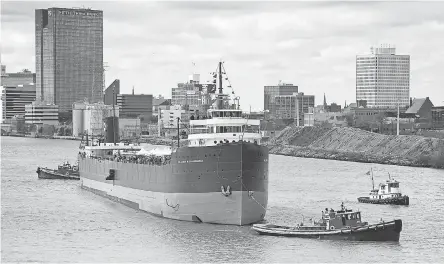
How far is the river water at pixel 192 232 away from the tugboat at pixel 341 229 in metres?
0.46

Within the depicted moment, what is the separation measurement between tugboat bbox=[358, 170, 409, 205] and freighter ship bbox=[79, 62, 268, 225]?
476 inches

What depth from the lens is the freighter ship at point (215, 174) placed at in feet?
168

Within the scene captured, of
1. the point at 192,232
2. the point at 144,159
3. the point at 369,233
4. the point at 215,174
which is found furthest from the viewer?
the point at 144,159

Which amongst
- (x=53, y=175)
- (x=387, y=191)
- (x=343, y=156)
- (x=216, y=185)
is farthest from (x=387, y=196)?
(x=343, y=156)

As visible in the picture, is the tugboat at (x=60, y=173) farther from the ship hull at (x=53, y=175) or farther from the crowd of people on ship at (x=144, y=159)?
the crowd of people on ship at (x=144, y=159)

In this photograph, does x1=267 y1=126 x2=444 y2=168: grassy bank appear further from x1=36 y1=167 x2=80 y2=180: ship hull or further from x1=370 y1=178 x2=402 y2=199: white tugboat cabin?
x1=370 y1=178 x2=402 y2=199: white tugboat cabin

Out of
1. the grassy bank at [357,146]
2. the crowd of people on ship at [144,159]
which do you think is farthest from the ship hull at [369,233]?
the grassy bank at [357,146]

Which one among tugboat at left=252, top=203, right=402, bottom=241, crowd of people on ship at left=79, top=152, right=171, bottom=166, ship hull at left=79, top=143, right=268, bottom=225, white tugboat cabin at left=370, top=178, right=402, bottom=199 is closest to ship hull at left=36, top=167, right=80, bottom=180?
crowd of people on ship at left=79, top=152, right=171, bottom=166

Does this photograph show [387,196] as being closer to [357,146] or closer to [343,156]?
[343,156]

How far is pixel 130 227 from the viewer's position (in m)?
53.8

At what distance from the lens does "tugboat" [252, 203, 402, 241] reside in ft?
157

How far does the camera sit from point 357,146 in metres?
131

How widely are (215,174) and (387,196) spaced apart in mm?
16553

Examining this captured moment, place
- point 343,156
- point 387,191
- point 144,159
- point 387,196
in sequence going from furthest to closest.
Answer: point 343,156 < point 387,191 < point 387,196 < point 144,159
